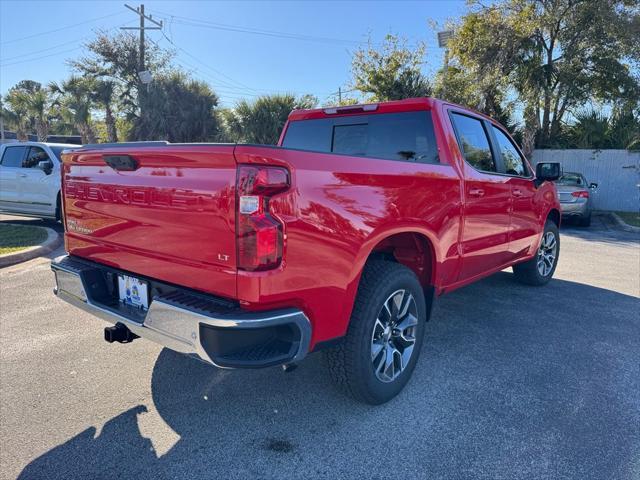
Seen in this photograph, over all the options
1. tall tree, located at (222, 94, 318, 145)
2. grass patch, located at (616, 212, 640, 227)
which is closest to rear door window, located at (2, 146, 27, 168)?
tall tree, located at (222, 94, 318, 145)

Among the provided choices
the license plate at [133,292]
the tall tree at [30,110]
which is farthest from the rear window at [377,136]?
the tall tree at [30,110]

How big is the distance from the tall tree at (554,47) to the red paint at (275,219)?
48.6 feet

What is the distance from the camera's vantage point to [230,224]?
2010 millimetres

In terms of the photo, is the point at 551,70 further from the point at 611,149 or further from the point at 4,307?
the point at 4,307

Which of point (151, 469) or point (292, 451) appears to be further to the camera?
point (292, 451)

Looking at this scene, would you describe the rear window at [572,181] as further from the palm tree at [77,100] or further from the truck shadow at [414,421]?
the palm tree at [77,100]

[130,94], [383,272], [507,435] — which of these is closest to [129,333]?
[383,272]

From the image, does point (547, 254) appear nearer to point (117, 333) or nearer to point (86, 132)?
point (117, 333)

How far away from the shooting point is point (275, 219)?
2.00 metres

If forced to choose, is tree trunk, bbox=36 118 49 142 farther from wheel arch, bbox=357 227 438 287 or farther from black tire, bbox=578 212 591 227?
wheel arch, bbox=357 227 438 287

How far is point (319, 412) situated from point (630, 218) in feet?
45.5

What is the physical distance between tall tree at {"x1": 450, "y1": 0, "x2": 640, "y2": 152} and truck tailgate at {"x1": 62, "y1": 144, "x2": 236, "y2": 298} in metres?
15.9

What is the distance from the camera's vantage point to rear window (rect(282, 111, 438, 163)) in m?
3.47

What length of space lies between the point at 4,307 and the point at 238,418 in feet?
10.6
